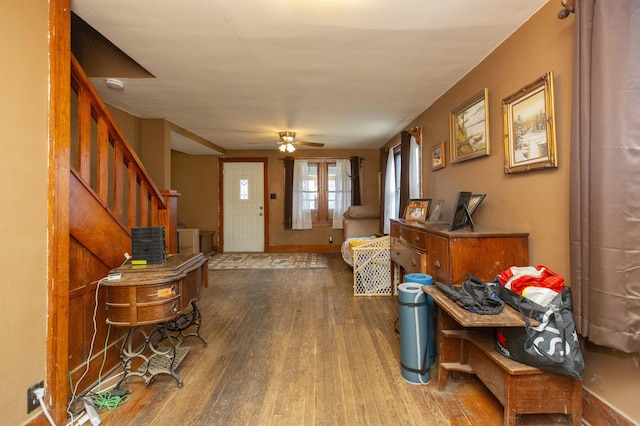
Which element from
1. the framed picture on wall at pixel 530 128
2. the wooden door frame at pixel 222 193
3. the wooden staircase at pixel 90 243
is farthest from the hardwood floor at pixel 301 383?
the wooden door frame at pixel 222 193

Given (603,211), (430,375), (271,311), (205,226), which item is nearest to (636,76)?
(603,211)

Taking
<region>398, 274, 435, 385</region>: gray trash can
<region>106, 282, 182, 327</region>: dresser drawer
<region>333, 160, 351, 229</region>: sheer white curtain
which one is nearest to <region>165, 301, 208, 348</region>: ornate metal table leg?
<region>106, 282, 182, 327</region>: dresser drawer

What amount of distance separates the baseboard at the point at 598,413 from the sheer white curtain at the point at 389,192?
374 cm

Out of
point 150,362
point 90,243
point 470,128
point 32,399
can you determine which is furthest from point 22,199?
point 470,128

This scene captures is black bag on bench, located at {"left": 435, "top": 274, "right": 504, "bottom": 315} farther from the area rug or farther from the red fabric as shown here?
the area rug

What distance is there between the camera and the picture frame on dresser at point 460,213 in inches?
75.7

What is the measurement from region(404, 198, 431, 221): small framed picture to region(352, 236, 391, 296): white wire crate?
561 mm

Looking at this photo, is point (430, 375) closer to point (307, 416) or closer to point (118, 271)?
point (307, 416)

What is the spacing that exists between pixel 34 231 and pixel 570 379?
8.60 ft

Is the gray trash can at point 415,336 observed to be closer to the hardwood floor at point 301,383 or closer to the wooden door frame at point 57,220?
the hardwood floor at point 301,383

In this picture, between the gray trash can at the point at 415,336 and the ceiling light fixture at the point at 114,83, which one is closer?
the gray trash can at the point at 415,336

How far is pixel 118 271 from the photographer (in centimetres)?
174

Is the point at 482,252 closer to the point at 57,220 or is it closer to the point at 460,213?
the point at 460,213

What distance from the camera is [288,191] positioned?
21.0 ft
